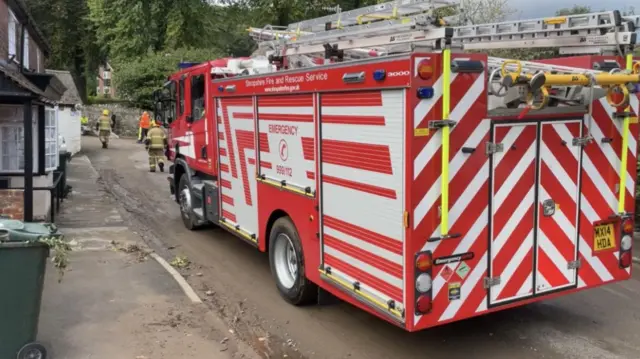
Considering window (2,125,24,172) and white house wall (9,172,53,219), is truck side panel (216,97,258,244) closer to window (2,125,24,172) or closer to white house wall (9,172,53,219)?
white house wall (9,172,53,219)

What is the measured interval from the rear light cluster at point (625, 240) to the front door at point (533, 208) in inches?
24.5

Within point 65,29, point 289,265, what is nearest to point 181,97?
point 289,265

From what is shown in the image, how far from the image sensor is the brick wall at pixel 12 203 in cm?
1005

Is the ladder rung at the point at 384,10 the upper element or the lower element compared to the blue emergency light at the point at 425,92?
upper

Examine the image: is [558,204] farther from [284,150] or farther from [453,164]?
[284,150]

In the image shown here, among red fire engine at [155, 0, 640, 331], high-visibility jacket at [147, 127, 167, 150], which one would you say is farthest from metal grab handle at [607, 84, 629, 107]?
high-visibility jacket at [147, 127, 167, 150]

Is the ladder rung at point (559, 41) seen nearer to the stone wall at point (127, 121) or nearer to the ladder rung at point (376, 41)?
the ladder rung at point (376, 41)

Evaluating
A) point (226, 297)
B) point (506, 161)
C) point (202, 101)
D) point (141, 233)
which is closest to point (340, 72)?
point (506, 161)

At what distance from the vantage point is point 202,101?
940 centimetres

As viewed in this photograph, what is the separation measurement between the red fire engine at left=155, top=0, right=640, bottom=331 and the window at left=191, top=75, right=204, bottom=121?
2.99 m

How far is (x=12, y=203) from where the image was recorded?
1013 centimetres

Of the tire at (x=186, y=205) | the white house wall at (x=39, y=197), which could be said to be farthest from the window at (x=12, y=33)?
the tire at (x=186, y=205)

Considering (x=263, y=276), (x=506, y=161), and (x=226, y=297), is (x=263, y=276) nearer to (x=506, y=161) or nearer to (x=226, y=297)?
(x=226, y=297)

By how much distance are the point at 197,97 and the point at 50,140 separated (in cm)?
414
